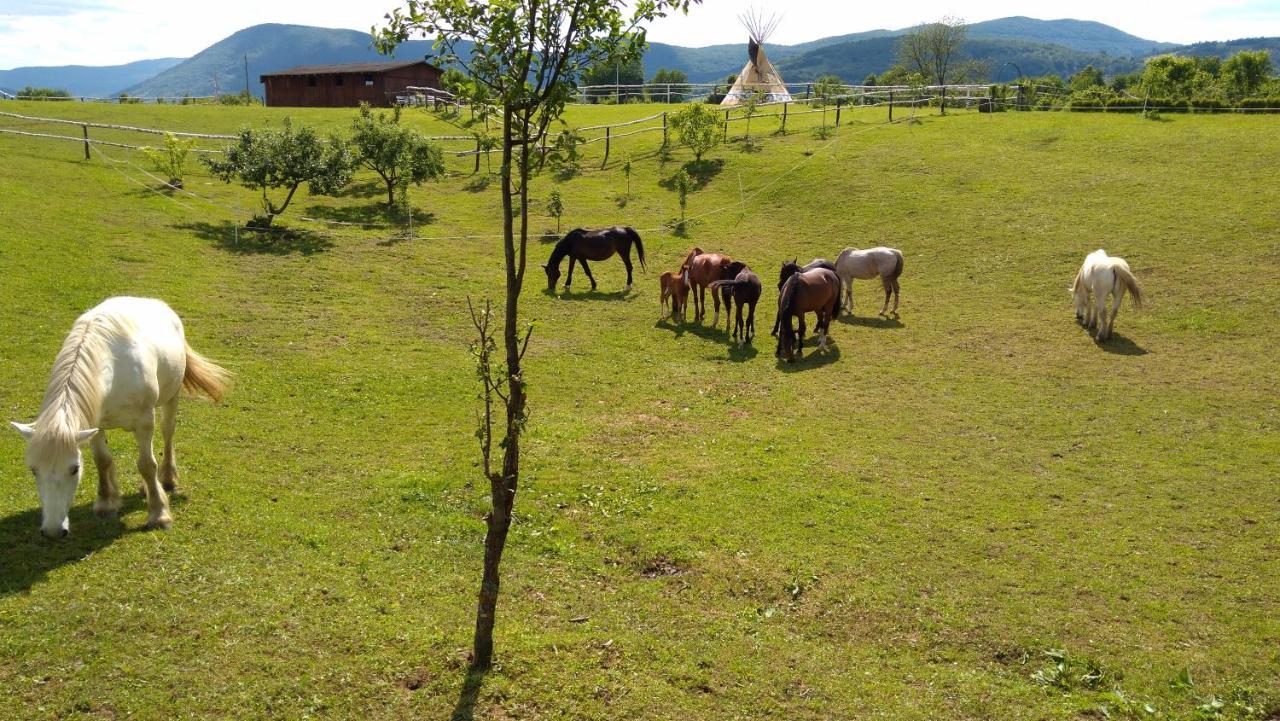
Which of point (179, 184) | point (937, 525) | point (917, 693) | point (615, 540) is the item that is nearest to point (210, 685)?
point (615, 540)

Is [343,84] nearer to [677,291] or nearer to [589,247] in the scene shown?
[589,247]

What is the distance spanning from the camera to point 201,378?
9.55m

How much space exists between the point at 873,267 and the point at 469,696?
1465 cm

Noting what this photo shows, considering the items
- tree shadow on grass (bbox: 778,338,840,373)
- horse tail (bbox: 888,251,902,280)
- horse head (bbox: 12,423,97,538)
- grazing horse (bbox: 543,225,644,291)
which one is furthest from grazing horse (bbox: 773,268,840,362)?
horse head (bbox: 12,423,97,538)

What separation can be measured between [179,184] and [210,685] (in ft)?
83.4

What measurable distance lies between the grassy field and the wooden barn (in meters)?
31.7

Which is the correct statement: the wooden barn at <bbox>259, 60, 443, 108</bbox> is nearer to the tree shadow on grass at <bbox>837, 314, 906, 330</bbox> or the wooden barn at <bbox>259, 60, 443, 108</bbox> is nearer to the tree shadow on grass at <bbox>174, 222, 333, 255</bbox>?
the tree shadow on grass at <bbox>174, 222, 333, 255</bbox>

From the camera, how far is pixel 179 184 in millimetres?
27125

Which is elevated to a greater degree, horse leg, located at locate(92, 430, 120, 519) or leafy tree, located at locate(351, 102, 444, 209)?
leafy tree, located at locate(351, 102, 444, 209)

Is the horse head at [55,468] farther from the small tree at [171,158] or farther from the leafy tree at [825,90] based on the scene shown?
the leafy tree at [825,90]

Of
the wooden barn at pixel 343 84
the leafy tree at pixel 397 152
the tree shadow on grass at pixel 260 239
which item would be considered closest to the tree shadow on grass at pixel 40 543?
the tree shadow on grass at pixel 260 239

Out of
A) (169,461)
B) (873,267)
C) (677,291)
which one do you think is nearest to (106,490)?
(169,461)

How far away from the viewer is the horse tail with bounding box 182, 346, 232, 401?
952 cm

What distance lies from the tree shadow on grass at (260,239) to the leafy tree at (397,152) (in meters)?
3.76
